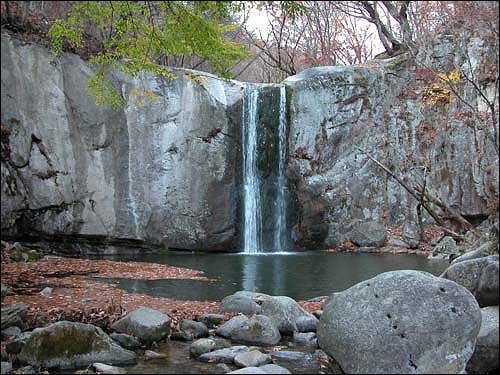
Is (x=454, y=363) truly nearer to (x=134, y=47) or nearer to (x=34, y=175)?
(x=134, y=47)

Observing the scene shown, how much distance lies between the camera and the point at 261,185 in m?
20.1

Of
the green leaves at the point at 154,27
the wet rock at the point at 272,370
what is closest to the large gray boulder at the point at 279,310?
the wet rock at the point at 272,370

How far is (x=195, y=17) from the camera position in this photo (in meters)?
7.45

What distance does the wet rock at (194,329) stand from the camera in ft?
22.3

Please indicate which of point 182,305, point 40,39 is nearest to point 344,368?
point 182,305

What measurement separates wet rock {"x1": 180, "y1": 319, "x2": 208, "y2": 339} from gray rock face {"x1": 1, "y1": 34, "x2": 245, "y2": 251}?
10.3 m

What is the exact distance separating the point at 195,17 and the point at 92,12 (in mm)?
1449

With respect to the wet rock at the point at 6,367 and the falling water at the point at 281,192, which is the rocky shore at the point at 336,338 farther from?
the falling water at the point at 281,192

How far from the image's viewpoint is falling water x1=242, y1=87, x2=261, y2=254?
19.5 m

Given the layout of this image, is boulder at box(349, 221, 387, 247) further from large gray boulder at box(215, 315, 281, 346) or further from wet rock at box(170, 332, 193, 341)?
wet rock at box(170, 332, 193, 341)

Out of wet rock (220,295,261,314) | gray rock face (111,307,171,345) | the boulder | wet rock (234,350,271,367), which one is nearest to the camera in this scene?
wet rock (234,350,271,367)

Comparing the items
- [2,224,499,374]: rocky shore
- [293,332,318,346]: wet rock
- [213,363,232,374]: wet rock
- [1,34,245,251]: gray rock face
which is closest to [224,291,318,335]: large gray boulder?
[293,332,318,346]: wet rock

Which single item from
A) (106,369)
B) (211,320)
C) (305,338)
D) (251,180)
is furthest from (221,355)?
(251,180)

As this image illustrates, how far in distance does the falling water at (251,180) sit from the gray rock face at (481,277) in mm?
13070
